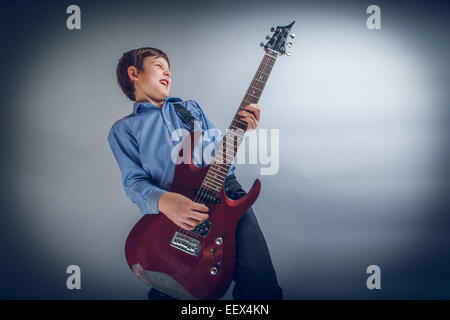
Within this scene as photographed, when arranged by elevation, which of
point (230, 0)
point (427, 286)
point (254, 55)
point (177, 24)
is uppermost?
point (230, 0)

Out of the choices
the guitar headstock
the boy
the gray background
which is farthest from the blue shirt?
the guitar headstock

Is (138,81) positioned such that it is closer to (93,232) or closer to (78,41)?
(78,41)

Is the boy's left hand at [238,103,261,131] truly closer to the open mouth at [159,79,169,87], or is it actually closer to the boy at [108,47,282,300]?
the boy at [108,47,282,300]

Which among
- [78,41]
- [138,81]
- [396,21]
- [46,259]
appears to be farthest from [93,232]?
[396,21]

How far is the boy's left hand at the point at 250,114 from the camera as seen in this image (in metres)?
1.68

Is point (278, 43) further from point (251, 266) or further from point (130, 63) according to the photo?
point (251, 266)

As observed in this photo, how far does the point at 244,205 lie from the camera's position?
1601 mm

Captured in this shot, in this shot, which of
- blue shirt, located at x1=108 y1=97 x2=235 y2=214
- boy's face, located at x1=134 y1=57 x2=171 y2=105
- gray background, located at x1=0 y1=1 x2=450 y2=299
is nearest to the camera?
blue shirt, located at x1=108 y1=97 x2=235 y2=214

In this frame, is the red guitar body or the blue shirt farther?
the blue shirt

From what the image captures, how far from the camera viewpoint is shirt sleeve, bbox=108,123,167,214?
1.63 metres

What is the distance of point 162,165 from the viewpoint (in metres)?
1.72

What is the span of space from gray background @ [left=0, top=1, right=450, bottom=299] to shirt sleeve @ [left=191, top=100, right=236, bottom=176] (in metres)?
0.09

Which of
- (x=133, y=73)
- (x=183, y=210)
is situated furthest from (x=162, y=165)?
(x=133, y=73)

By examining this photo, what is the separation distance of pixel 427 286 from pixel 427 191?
50cm
